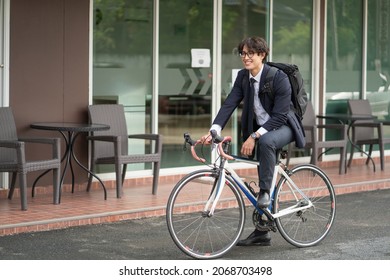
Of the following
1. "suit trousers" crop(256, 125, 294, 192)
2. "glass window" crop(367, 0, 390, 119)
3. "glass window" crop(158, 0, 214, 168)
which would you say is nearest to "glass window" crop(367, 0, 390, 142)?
"glass window" crop(367, 0, 390, 119)

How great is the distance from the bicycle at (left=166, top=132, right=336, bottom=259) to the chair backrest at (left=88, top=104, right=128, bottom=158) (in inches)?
126

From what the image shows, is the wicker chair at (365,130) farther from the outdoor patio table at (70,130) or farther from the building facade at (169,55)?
the outdoor patio table at (70,130)

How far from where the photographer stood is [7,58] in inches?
429

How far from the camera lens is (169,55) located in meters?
12.7

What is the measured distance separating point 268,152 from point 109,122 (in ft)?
13.4

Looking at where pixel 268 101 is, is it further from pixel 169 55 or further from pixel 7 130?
pixel 169 55

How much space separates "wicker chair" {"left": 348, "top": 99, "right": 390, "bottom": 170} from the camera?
14398mm

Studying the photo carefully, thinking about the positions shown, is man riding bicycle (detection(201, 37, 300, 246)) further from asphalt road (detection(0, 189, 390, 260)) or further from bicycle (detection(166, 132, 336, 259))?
asphalt road (detection(0, 189, 390, 260))

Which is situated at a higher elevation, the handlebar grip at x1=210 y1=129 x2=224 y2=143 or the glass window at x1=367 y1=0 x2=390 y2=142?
the glass window at x1=367 y1=0 x2=390 y2=142

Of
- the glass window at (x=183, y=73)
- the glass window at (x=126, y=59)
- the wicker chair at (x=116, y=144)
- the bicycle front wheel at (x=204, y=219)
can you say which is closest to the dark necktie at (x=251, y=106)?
the bicycle front wheel at (x=204, y=219)

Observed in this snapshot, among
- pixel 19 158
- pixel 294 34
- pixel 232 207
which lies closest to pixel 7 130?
pixel 19 158

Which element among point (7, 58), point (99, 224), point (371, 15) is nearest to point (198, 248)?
point (99, 224)
